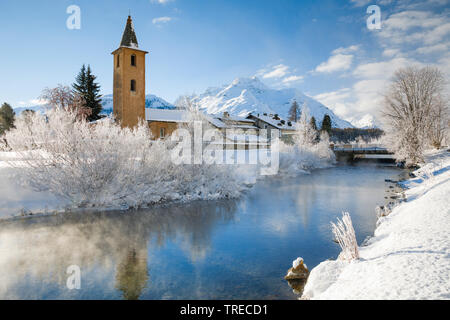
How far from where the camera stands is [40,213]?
13422 millimetres

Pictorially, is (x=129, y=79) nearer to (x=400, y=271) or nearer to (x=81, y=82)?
(x=81, y=82)

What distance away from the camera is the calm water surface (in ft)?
22.3

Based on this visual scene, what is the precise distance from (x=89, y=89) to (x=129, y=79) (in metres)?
10.6

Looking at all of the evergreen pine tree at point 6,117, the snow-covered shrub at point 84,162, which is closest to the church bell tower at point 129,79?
the snow-covered shrub at point 84,162

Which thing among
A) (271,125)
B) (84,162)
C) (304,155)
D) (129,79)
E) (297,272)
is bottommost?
(297,272)

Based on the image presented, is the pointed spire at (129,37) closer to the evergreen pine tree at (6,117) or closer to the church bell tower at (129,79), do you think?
the church bell tower at (129,79)

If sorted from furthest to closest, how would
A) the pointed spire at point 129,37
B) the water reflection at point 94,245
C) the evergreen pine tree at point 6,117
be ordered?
1. the evergreen pine tree at point 6,117
2. the pointed spire at point 129,37
3. the water reflection at point 94,245

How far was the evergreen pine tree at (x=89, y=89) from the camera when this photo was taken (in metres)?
41.5

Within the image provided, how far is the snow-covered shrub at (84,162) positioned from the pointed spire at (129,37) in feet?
78.5

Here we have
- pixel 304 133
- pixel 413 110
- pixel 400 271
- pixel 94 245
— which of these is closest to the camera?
pixel 400 271

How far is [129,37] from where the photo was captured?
3597 cm

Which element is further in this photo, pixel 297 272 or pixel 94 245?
pixel 94 245

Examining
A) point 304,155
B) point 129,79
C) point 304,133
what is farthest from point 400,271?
point 304,133
